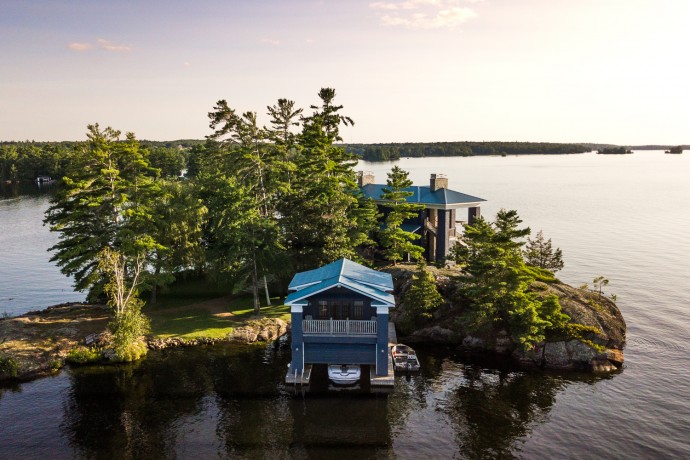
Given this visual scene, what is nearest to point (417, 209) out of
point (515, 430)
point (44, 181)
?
point (515, 430)

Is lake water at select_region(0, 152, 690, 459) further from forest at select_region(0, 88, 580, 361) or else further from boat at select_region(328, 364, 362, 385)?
forest at select_region(0, 88, 580, 361)

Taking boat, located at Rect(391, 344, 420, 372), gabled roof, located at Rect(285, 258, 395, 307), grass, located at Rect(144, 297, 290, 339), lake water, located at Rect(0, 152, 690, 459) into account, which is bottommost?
lake water, located at Rect(0, 152, 690, 459)

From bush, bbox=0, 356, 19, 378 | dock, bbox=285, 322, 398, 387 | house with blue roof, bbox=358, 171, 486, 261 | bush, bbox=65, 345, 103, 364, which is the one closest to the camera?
dock, bbox=285, 322, 398, 387

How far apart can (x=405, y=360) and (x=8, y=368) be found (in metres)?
29.4

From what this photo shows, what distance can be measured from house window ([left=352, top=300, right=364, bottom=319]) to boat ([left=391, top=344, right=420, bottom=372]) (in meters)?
5.46

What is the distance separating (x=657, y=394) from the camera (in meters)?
33.0

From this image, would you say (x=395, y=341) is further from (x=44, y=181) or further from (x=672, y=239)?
(x=44, y=181)

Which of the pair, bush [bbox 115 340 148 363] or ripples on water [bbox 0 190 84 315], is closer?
bush [bbox 115 340 148 363]

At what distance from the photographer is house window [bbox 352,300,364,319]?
1297 inches

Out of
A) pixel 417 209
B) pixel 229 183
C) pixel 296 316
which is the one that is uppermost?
pixel 229 183

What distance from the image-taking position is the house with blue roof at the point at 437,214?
53.7 m

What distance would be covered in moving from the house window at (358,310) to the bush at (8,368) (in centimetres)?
2529

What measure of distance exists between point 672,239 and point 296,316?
8394 centimetres

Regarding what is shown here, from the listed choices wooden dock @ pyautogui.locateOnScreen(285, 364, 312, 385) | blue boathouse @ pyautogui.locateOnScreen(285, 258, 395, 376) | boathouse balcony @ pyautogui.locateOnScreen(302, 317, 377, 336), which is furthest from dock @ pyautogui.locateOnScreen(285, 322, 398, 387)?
boathouse balcony @ pyautogui.locateOnScreen(302, 317, 377, 336)
